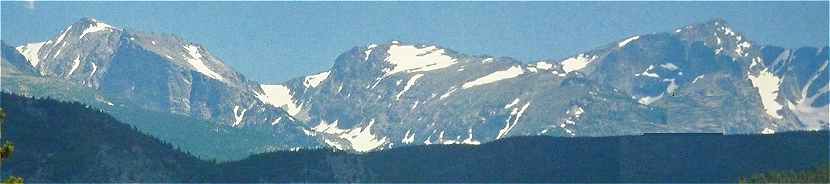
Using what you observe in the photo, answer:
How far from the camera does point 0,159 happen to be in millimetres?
74875

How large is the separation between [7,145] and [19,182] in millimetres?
3354

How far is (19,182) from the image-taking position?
253 ft

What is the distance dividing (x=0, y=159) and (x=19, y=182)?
2556 millimetres

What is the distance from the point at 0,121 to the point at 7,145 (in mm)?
1192

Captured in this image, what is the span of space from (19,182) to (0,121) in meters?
4.36

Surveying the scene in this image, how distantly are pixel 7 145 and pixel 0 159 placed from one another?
976 mm

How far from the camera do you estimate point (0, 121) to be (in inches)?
2908

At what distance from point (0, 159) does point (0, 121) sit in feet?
6.65

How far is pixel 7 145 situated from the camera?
74.3 m
